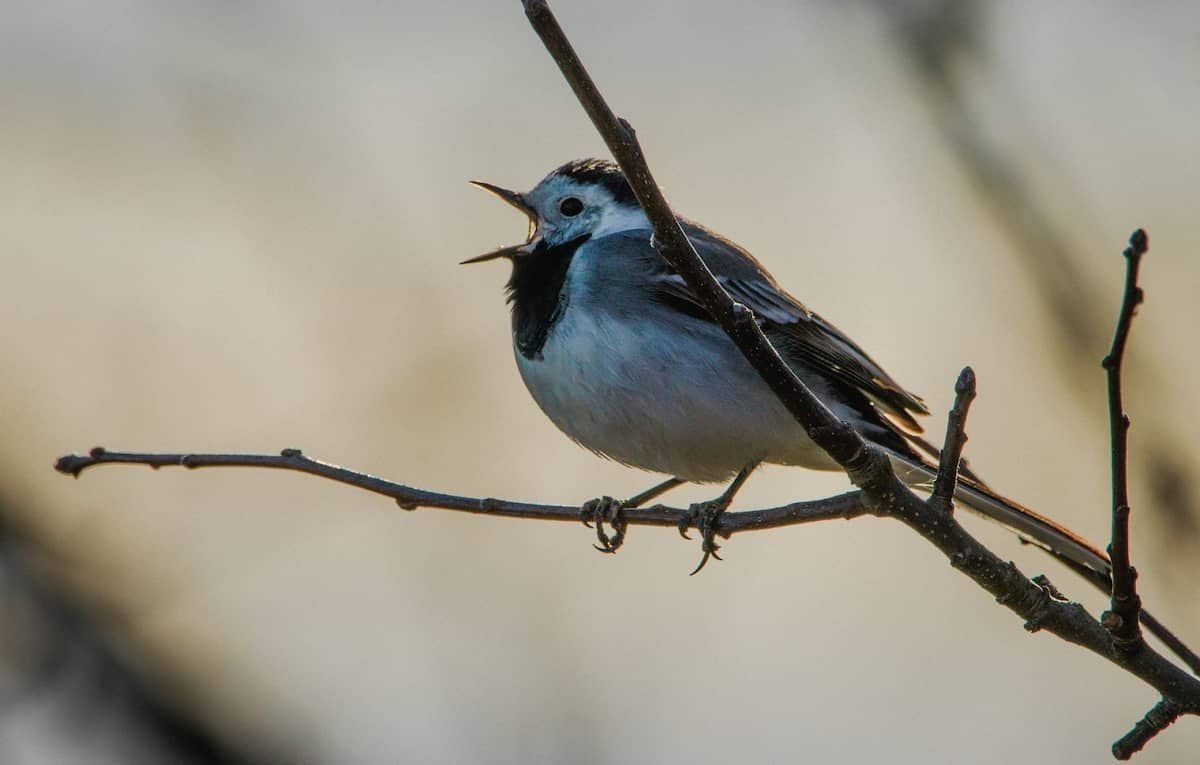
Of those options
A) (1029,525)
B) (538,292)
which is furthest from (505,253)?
(1029,525)

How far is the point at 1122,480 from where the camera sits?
277 cm

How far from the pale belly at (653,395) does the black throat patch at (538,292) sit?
7 centimetres

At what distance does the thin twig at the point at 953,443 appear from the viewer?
9.64 ft

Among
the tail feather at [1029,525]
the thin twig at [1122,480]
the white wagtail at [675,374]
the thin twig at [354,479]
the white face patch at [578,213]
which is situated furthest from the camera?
the white face patch at [578,213]

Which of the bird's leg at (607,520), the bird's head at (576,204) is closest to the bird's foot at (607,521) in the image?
the bird's leg at (607,520)

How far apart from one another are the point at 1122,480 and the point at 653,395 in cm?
245

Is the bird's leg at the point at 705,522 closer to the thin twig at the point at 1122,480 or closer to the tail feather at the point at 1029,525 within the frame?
the tail feather at the point at 1029,525

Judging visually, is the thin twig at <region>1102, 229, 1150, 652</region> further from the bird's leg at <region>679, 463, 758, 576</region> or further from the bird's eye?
the bird's eye

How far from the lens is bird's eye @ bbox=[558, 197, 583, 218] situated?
19.7ft

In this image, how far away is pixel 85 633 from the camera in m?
5.02

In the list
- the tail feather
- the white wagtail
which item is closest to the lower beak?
the white wagtail

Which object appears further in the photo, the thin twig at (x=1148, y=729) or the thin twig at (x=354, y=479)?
the thin twig at (x=354, y=479)

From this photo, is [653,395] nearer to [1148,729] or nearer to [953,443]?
[953,443]

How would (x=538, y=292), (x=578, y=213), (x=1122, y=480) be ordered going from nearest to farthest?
(x=1122, y=480)
(x=538, y=292)
(x=578, y=213)
